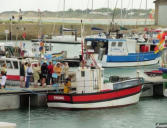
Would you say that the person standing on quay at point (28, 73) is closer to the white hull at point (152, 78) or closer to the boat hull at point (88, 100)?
the boat hull at point (88, 100)

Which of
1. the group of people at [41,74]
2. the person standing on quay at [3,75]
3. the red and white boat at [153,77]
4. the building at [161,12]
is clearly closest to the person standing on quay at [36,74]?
the group of people at [41,74]

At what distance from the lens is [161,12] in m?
101

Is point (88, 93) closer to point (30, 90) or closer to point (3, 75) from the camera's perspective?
point (30, 90)

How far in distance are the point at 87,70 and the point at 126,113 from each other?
3.14 meters

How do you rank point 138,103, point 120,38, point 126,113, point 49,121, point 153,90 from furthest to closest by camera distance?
point 120,38 → point 153,90 → point 138,103 → point 126,113 → point 49,121

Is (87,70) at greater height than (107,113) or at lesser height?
greater

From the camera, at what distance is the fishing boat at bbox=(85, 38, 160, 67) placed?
174ft

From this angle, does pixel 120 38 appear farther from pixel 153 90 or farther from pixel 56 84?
pixel 56 84

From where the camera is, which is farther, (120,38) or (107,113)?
(120,38)

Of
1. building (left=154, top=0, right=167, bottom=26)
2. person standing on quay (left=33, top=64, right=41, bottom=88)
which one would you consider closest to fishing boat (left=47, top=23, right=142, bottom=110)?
person standing on quay (left=33, top=64, right=41, bottom=88)

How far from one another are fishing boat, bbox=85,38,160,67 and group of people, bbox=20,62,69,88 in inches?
798

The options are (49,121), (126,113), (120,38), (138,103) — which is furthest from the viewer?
(120,38)

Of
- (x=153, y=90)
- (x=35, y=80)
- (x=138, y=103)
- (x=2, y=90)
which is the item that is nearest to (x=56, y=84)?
(x=35, y=80)

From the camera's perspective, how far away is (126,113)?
30609mm
